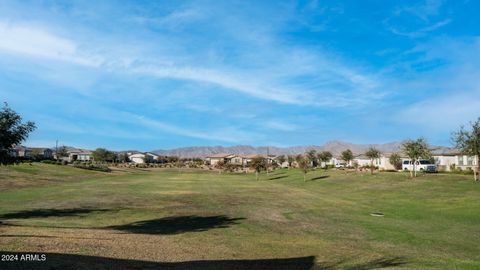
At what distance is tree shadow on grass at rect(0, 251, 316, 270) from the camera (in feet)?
40.9

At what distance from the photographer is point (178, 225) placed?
2591 centimetres

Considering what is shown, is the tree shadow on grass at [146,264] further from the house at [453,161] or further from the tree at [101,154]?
the tree at [101,154]

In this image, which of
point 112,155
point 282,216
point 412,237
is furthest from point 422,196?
point 112,155

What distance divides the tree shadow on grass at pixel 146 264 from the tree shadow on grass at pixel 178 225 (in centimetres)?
791

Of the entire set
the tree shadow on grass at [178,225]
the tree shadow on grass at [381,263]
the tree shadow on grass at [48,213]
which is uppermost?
the tree shadow on grass at [48,213]

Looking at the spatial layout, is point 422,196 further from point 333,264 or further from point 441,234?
point 333,264

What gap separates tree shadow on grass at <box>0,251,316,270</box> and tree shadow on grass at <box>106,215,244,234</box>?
791cm

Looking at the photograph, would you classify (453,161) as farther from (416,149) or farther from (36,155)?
(36,155)

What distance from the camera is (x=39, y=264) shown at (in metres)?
12.4

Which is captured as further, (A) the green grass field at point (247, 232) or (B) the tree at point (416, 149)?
(B) the tree at point (416, 149)

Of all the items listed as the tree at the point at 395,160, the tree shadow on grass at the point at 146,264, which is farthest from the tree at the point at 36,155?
the tree shadow on grass at the point at 146,264

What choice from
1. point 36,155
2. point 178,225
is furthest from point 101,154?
point 178,225

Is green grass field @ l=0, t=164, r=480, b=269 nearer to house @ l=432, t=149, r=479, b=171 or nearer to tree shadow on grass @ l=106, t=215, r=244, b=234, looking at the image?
tree shadow on grass @ l=106, t=215, r=244, b=234

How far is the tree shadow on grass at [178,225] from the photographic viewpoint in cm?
2339
